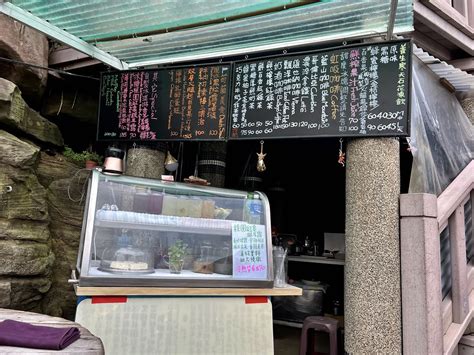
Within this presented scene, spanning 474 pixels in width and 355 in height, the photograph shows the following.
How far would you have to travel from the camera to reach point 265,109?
526 cm

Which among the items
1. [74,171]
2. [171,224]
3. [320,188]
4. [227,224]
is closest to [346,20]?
[227,224]

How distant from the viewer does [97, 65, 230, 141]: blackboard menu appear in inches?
218

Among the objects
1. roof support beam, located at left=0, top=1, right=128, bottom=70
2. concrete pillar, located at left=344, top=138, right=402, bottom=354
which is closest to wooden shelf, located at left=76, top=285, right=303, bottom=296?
concrete pillar, located at left=344, top=138, right=402, bottom=354

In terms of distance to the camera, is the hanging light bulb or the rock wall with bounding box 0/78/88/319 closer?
the rock wall with bounding box 0/78/88/319

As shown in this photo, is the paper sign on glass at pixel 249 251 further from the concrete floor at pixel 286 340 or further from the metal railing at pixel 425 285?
the concrete floor at pixel 286 340

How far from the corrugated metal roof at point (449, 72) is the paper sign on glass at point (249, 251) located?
3496mm

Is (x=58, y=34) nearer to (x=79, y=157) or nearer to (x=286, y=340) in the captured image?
(x=79, y=157)

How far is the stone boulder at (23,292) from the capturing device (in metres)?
4.65

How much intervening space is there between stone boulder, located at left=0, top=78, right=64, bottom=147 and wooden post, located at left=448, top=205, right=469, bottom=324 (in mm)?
6522

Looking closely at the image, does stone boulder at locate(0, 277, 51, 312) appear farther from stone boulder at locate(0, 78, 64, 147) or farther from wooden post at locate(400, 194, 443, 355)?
wooden post at locate(400, 194, 443, 355)

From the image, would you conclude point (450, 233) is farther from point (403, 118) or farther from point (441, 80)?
point (441, 80)

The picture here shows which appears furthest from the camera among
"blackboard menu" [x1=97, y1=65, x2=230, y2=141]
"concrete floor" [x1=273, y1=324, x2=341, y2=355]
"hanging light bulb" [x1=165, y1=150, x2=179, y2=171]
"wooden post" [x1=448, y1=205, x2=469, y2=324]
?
"concrete floor" [x1=273, y1=324, x2=341, y2=355]

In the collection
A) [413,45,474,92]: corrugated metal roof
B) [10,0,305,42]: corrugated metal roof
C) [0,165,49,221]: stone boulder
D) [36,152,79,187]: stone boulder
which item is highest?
[10,0,305,42]: corrugated metal roof

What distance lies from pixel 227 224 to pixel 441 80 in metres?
4.40
